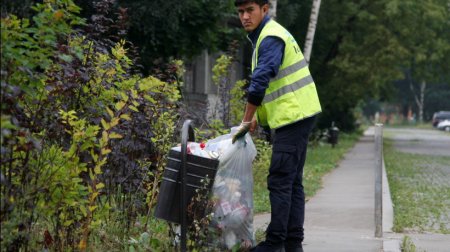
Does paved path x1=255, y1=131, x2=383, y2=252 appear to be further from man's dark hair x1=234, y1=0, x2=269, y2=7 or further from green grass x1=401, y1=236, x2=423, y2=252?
man's dark hair x1=234, y1=0, x2=269, y2=7

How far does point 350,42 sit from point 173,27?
21294mm

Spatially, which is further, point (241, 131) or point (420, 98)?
point (420, 98)

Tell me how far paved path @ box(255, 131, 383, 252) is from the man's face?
2.06m

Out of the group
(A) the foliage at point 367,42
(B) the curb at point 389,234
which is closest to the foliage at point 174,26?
(B) the curb at point 389,234

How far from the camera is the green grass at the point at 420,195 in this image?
426 inches

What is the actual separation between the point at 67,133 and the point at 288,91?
1.47 m

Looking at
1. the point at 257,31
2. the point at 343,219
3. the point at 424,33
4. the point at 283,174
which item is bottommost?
the point at 343,219

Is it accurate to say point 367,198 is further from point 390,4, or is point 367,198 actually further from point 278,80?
point 390,4

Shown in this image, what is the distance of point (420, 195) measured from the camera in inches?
603

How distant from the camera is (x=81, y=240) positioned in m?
5.97

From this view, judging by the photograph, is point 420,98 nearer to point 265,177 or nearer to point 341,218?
point 265,177

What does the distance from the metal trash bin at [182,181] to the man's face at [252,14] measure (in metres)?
0.78

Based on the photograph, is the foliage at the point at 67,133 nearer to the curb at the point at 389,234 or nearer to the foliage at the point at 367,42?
the curb at the point at 389,234

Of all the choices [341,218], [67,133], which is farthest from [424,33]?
[67,133]
